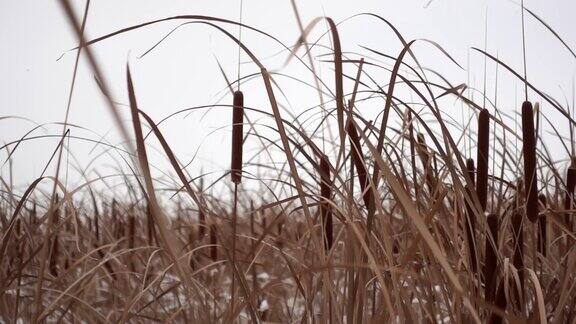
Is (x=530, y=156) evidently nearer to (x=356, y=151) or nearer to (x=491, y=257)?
(x=491, y=257)

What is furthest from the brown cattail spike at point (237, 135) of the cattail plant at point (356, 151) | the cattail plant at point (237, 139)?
the cattail plant at point (356, 151)

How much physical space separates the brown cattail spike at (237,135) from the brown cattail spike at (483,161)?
388 mm

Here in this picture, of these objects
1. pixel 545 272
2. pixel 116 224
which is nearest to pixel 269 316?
pixel 545 272

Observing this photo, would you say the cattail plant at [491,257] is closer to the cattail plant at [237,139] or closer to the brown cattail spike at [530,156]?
the brown cattail spike at [530,156]

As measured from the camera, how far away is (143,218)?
346 cm

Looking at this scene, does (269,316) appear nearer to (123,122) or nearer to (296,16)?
(296,16)

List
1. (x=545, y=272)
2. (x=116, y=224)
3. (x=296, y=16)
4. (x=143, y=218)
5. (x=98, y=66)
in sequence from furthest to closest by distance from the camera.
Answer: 1. (x=143, y=218)
2. (x=116, y=224)
3. (x=545, y=272)
4. (x=296, y=16)
5. (x=98, y=66)

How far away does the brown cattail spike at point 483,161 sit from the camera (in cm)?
110

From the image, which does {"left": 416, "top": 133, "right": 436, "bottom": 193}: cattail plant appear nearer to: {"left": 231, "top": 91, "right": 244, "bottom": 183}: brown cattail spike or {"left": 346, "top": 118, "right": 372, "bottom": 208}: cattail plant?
{"left": 346, "top": 118, "right": 372, "bottom": 208}: cattail plant

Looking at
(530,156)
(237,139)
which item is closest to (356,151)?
(237,139)

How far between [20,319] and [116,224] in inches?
40.0

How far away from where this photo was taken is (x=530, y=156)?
115cm

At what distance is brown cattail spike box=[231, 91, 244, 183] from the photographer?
42.3 inches

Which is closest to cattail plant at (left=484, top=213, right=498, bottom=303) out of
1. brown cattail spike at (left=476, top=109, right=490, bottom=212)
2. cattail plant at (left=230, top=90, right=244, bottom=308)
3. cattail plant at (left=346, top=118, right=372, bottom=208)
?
brown cattail spike at (left=476, top=109, right=490, bottom=212)
